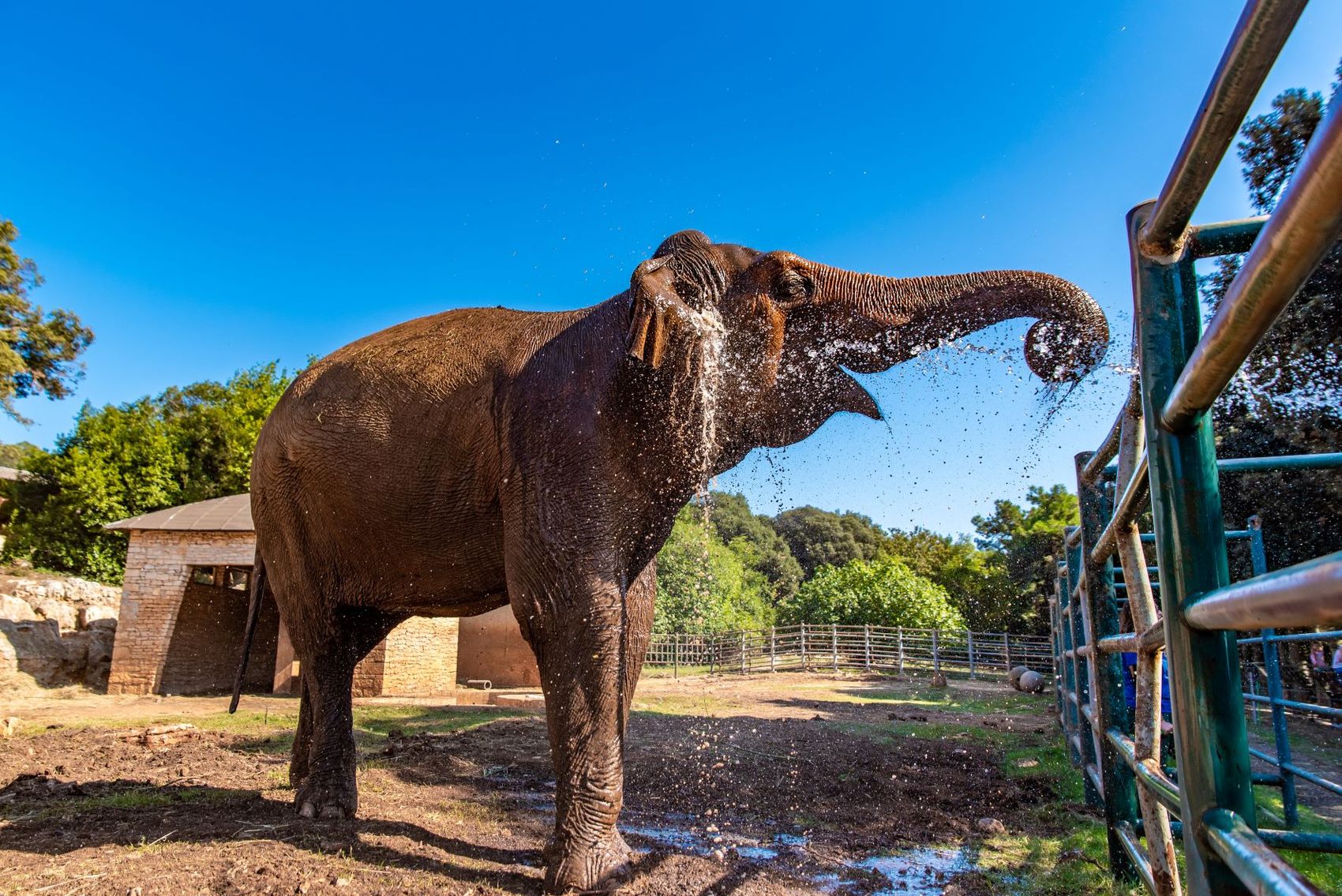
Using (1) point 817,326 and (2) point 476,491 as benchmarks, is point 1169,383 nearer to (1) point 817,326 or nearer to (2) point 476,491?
(1) point 817,326

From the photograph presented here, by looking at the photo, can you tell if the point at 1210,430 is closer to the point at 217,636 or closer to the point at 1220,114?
the point at 1220,114

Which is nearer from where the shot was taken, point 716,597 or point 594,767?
point 594,767

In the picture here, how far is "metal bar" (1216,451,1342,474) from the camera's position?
283 cm

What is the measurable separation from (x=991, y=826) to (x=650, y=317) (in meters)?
3.58

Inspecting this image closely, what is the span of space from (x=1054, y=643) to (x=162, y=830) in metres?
11.1

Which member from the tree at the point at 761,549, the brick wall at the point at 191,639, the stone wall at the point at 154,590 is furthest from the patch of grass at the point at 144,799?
the tree at the point at 761,549

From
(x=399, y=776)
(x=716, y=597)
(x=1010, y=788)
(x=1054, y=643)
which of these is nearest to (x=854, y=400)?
(x=1010, y=788)

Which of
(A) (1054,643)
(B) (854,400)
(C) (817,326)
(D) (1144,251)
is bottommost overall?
(A) (1054,643)

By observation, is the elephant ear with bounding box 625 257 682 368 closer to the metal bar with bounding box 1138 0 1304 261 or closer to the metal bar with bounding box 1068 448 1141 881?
the metal bar with bounding box 1068 448 1141 881

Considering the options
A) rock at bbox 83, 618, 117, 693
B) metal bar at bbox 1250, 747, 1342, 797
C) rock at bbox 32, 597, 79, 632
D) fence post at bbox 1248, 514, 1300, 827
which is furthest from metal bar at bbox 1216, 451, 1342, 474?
rock at bbox 32, 597, 79, 632

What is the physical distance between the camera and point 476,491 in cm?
390

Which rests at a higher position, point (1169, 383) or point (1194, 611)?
point (1169, 383)

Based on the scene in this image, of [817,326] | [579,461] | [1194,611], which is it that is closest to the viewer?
[1194,611]

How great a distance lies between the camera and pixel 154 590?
47.6ft
